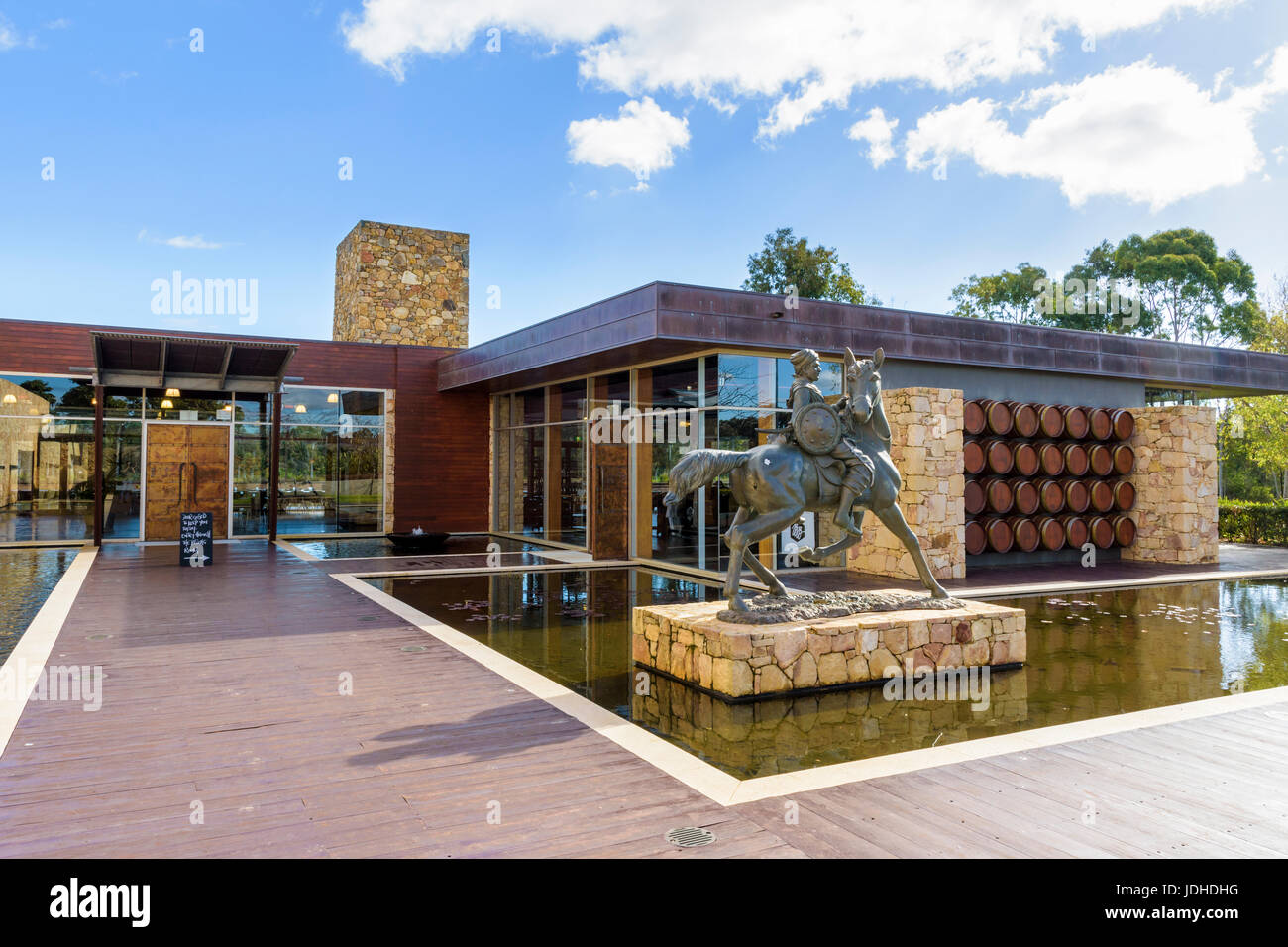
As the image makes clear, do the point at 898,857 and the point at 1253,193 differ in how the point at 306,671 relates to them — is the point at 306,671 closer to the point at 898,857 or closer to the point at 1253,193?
the point at 898,857

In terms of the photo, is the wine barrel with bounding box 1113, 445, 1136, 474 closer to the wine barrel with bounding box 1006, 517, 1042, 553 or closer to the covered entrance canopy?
the wine barrel with bounding box 1006, 517, 1042, 553

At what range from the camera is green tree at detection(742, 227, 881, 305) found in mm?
35562

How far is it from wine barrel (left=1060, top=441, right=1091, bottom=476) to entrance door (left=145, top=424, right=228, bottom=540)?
1682cm

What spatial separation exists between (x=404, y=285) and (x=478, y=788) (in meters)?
24.3

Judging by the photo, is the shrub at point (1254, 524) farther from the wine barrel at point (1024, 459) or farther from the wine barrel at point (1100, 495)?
the wine barrel at point (1024, 459)

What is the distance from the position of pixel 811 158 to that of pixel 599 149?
6.40 m

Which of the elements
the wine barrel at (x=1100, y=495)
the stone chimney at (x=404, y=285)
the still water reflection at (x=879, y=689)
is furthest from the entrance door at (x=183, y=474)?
the wine barrel at (x=1100, y=495)

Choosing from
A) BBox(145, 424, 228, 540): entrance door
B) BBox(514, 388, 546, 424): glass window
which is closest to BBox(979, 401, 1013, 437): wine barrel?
BBox(514, 388, 546, 424): glass window

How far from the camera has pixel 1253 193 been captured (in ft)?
100

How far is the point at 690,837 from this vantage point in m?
3.29

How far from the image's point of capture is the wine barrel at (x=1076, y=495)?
571 inches

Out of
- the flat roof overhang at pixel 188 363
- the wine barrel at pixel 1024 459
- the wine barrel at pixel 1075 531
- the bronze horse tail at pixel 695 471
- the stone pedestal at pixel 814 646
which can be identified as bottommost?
the stone pedestal at pixel 814 646

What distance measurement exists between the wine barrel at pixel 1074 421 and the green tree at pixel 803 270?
69.8 feet

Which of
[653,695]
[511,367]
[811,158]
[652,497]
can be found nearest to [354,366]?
[511,367]
